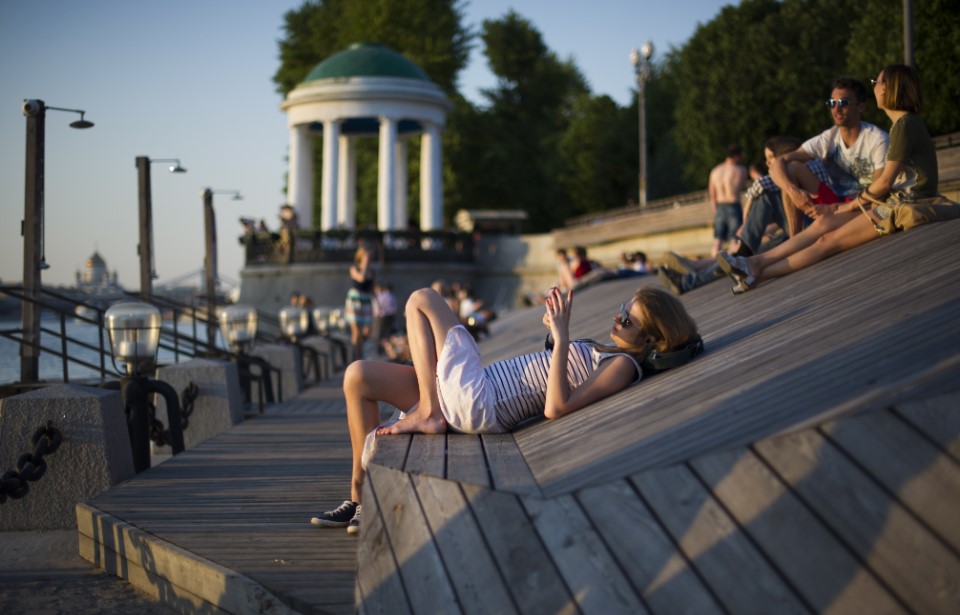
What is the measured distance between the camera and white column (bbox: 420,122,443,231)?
161 feet

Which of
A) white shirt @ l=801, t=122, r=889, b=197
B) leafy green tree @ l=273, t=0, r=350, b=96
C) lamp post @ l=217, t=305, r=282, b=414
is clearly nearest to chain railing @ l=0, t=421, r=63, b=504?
white shirt @ l=801, t=122, r=889, b=197

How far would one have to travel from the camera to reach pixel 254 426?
9367 mm

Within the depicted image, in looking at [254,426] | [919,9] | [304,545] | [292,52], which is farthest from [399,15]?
[304,545]

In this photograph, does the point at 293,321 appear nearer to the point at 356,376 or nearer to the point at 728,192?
the point at 728,192

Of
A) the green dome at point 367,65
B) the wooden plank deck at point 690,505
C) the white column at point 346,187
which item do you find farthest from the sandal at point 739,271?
the white column at point 346,187

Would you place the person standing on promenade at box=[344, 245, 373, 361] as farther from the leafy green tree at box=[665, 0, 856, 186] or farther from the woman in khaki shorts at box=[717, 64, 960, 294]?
the leafy green tree at box=[665, 0, 856, 186]

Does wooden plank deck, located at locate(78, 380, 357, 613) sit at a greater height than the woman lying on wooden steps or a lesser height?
lesser

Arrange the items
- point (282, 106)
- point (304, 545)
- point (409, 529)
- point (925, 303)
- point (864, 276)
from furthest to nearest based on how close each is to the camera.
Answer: point (282, 106)
point (864, 276)
point (304, 545)
point (925, 303)
point (409, 529)

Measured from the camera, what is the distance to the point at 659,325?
5.02 metres

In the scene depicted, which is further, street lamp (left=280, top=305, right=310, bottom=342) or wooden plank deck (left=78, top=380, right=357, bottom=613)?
street lamp (left=280, top=305, right=310, bottom=342)

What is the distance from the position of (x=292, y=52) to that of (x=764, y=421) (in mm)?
64368

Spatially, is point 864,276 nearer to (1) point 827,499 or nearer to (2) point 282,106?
(1) point 827,499

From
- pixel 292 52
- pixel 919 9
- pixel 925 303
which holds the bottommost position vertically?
pixel 925 303

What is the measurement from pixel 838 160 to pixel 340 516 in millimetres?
5094
